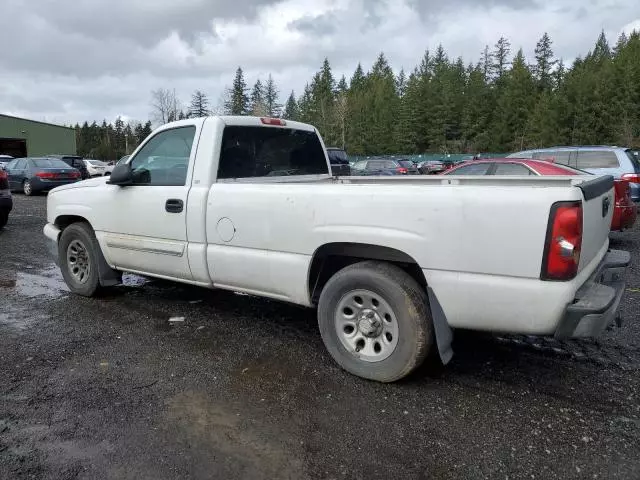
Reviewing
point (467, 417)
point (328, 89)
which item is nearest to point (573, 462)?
point (467, 417)

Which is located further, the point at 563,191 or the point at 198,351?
the point at 198,351

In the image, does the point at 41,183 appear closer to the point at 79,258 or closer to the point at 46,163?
the point at 46,163

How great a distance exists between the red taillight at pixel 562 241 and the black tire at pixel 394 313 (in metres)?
0.82

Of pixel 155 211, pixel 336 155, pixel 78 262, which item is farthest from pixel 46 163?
pixel 155 211

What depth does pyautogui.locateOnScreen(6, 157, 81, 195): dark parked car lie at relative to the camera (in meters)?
19.4

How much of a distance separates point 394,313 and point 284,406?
931 mm

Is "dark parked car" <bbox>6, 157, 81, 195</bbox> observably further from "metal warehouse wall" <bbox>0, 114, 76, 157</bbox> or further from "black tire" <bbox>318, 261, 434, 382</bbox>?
"metal warehouse wall" <bbox>0, 114, 76, 157</bbox>

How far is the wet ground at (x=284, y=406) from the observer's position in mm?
2613

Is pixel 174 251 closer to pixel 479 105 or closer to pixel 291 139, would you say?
pixel 291 139

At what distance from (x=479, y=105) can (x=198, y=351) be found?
76.7 m

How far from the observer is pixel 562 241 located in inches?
109

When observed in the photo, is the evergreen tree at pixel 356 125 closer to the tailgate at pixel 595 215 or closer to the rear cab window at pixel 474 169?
the rear cab window at pixel 474 169

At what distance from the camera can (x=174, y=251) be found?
4449mm

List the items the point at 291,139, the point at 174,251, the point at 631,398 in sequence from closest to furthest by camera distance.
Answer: the point at 631,398 → the point at 174,251 → the point at 291,139
